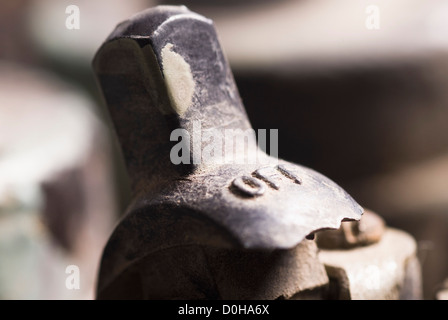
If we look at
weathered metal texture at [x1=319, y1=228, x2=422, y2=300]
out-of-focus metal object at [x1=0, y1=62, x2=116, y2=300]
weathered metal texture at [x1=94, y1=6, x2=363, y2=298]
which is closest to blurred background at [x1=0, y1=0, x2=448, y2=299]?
out-of-focus metal object at [x1=0, y1=62, x2=116, y2=300]

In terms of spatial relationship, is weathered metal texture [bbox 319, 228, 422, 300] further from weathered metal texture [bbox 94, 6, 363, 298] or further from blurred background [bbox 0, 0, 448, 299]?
blurred background [bbox 0, 0, 448, 299]

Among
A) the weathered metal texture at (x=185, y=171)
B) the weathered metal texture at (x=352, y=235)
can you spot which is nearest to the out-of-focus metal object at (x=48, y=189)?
the weathered metal texture at (x=185, y=171)

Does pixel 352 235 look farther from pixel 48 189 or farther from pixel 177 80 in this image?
pixel 48 189

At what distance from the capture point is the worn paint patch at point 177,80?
0.77 meters

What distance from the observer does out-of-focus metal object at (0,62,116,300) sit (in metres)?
1.42

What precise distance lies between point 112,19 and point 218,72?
185 centimetres

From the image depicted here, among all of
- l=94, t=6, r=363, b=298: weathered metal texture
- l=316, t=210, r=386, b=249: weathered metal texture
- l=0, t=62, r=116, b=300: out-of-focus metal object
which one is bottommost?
l=0, t=62, r=116, b=300: out-of-focus metal object

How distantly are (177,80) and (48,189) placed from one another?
35.2 inches

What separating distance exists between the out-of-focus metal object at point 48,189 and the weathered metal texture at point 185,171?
0.62 meters

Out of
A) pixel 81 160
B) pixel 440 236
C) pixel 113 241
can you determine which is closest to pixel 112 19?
pixel 81 160

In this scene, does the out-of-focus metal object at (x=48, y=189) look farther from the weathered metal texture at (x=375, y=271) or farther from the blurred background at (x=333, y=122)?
the weathered metal texture at (x=375, y=271)

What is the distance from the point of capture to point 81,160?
1.80m

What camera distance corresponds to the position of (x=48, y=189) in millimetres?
1541

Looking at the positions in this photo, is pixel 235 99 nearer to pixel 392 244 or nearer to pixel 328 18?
pixel 392 244
